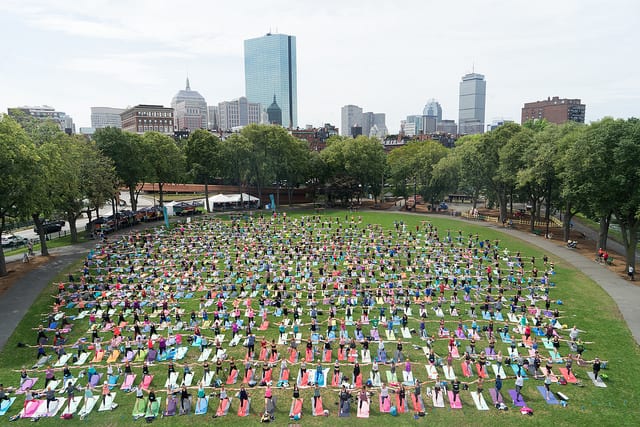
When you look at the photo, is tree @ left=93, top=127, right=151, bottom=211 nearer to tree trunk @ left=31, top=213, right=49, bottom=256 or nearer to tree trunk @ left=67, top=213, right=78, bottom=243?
tree trunk @ left=67, top=213, right=78, bottom=243

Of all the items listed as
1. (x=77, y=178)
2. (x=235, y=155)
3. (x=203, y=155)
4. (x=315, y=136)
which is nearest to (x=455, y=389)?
(x=77, y=178)

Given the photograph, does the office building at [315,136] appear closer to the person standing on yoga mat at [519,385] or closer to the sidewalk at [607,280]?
the sidewalk at [607,280]

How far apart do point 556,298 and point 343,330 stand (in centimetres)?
1495

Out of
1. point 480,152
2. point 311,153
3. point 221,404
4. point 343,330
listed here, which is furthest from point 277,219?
point 221,404

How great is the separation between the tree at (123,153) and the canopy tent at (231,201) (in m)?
12.4

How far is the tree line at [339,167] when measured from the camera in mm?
30547

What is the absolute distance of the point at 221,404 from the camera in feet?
53.7

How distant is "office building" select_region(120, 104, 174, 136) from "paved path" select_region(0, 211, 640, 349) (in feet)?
367

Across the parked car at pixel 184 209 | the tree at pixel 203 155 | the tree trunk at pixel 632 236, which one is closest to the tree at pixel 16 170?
the parked car at pixel 184 209

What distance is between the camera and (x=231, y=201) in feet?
214

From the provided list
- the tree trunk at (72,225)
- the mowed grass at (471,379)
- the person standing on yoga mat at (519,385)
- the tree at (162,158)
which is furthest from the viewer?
the tree at (162,158)

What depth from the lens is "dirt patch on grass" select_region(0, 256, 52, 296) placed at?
3052cm

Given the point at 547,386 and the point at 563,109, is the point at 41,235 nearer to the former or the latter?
the point at 547,386

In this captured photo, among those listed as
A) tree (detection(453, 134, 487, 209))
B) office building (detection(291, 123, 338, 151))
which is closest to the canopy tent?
tree (detection(453, 134, 487, 209))
